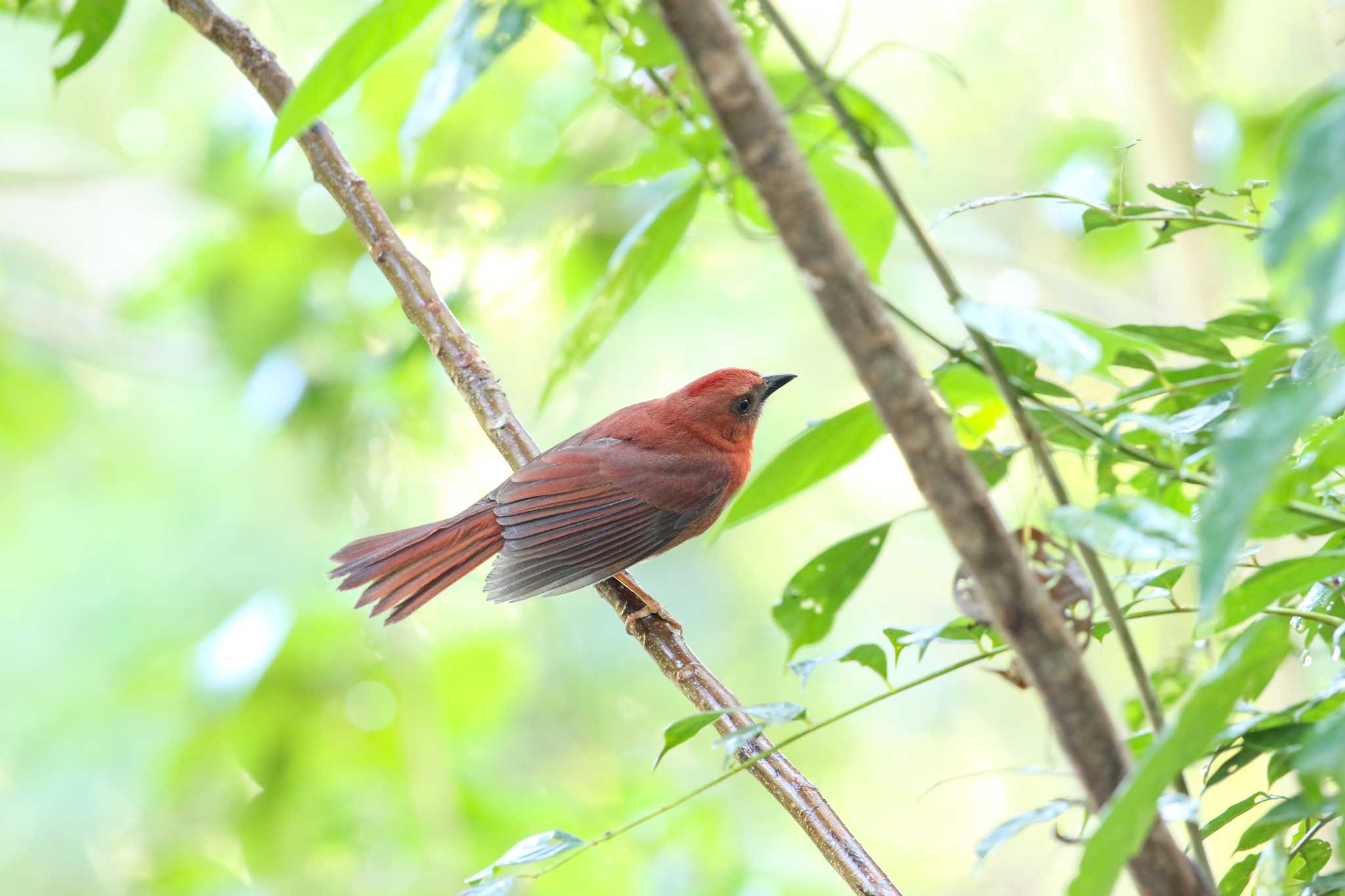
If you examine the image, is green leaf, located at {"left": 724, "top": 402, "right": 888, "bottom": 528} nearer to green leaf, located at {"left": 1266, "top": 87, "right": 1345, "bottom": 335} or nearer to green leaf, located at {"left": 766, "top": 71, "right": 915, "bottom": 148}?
green leaf, located at {"left": 766, "top": 71, "right": 915, "bottom": 148}

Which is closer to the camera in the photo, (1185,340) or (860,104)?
(1185,340)

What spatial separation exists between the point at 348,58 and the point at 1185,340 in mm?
1047

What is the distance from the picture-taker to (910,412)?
938 mm

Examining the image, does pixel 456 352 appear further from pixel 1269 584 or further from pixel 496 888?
pixel 1269 584

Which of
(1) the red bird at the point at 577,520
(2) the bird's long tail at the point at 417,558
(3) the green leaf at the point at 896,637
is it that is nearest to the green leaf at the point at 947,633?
(3) the green leaf at the point at 896,637

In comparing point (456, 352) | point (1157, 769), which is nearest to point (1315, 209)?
point (1157, 769)

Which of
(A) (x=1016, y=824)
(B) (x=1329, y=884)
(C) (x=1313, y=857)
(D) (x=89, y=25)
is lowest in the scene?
(C) (x=1313, y=857)

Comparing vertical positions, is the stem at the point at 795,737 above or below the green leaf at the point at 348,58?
below

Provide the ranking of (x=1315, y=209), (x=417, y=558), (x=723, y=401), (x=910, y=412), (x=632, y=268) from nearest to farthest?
(x=1315, y=209)
(x=910, y=412)
(x=632, y=268)
(x=417, y=558)
(x=723, y=401)

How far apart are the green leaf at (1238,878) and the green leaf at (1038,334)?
25.4 inches

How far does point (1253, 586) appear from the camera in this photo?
40.4 inches

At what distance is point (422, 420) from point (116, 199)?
14.1 ft

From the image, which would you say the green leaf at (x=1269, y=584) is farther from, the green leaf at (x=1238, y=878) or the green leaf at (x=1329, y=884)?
the green leaf at (x=1238, y=878)

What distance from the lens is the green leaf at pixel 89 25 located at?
165 centimetres
